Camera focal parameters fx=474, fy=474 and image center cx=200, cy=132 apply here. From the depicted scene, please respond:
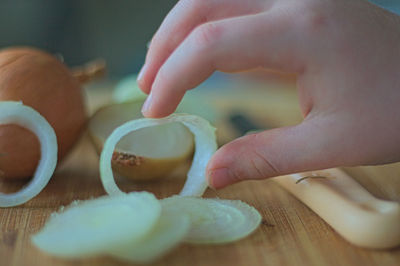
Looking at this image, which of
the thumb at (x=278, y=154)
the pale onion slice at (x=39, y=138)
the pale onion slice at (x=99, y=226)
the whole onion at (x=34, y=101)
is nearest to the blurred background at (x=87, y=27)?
the whole onion at (x=34, y=101)

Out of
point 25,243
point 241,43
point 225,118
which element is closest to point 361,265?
point 241,43

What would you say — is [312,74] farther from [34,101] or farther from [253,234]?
→ [34,101]

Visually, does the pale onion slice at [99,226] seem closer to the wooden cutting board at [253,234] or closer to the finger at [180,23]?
the wooden cutting board at [253,234]

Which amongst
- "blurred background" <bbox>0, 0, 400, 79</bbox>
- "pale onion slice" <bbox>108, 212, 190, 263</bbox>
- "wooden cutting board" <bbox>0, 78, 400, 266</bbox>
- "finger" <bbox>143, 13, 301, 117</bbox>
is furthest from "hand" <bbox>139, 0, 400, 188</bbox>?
"blurred background" <bbox>0, 0, 400, 79</bbox>

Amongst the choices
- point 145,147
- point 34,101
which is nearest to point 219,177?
point 145,147

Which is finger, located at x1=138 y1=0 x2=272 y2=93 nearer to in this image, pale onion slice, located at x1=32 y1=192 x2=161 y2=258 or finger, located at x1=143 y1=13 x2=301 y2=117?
finger, located at x1=143 y1=13 x2=301 y2=117

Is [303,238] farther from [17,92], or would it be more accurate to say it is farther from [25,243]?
[17,92]
